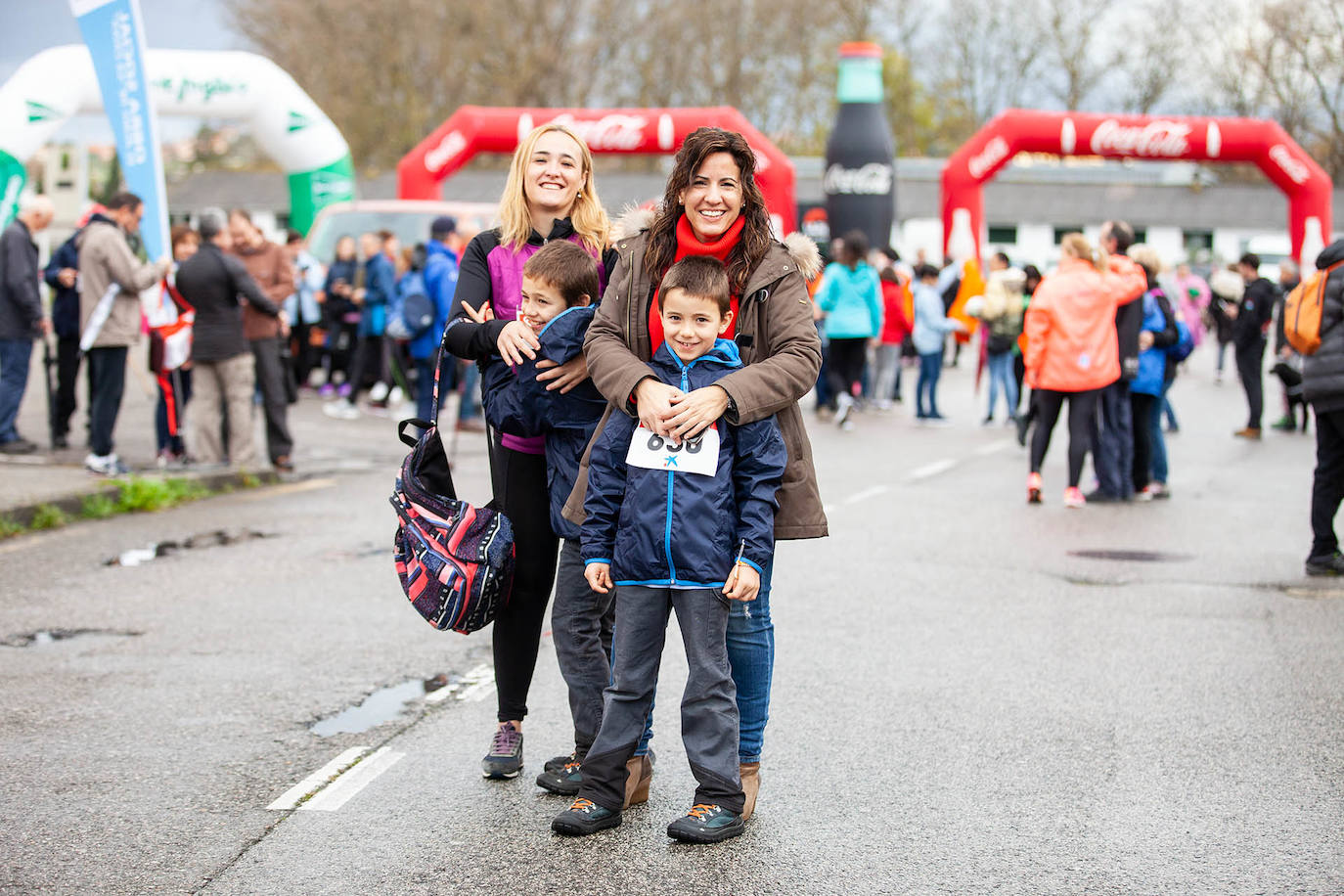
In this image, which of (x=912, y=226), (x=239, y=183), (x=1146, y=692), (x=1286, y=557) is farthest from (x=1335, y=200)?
(x=1146, y=692)

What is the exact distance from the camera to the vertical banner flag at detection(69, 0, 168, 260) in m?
12.8

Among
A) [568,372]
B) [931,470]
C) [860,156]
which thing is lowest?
[931,470]

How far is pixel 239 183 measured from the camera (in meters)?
63.4

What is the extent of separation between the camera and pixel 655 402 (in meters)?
Answer: 4.05

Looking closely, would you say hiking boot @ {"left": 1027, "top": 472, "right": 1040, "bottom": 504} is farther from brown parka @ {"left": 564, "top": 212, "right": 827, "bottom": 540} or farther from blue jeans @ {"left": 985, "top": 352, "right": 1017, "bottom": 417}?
brown parka @ {"left": 564, "top": 212, "right": 827, "bottom": 540}

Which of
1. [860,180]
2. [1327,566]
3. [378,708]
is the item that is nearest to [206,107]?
[860,180]

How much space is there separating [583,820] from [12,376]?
32.9ft

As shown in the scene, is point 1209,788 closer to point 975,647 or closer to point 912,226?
point 975,647

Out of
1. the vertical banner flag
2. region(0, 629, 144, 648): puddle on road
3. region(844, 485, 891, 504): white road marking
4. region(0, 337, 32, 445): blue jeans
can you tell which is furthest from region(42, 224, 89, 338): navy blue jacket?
region(0, 629, 144, 648): puddle on road

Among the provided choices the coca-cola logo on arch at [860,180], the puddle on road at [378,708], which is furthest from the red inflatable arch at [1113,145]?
the puddle on road at [378,708]

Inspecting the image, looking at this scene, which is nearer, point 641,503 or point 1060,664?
point 641,503

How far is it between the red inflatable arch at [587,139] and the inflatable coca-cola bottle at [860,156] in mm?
3317

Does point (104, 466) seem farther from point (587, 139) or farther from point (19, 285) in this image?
point (587, 139)

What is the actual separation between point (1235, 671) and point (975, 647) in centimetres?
105
